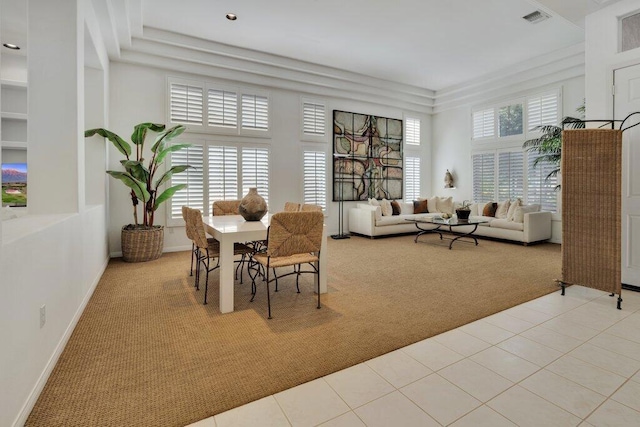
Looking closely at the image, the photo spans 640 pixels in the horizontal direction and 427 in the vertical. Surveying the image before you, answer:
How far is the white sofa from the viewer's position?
609cm

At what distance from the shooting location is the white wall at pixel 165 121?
17.4 ft

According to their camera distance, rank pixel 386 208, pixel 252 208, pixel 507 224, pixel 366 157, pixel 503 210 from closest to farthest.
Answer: pixel 252 208 < pixel 507 224 < pixel 503 210 < pixel 386 208 < pixel 366 157

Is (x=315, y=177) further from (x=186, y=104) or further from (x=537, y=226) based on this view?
(x=537, y=226)

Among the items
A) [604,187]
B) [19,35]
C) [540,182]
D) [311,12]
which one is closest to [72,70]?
[19,35]

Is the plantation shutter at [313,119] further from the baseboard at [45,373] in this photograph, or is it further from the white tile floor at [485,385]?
the white tile floor at [485,385]

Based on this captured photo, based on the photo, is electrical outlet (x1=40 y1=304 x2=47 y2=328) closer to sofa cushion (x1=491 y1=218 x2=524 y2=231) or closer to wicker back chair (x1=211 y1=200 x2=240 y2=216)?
wicker back chair (x1=211 y1=200 x2=240 y2=216)

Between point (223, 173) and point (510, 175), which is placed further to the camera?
point (510, 175)

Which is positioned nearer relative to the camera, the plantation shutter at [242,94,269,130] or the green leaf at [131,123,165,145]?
the green leaf at [131,123,165,145]

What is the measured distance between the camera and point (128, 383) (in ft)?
6.25

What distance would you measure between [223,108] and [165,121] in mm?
1051

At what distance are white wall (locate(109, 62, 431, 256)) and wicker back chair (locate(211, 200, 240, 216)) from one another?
66.5 inches

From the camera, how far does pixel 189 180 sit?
19.2 ft

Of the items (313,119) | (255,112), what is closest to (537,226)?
(313,119)

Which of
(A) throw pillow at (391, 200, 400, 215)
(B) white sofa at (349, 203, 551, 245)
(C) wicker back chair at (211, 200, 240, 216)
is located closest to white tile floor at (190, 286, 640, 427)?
(C) wicker back chair at (211, 200, 240, 216)
